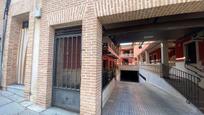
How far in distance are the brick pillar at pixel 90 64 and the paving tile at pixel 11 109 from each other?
2122mm

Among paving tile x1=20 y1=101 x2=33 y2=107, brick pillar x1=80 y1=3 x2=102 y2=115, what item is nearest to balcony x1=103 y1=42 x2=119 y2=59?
brick pillar x1=80 y1=3 x2=102 y2=115

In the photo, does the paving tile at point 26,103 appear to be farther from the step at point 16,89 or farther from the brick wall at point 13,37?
the brick wall at point 13,37

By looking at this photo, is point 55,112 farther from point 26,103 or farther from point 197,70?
point 197,70

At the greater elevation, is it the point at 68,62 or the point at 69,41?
the point at 69,41

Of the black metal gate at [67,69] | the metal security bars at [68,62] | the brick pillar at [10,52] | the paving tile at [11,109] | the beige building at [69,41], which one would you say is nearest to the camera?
the beige building at [69,41]

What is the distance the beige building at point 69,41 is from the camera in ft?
11.4

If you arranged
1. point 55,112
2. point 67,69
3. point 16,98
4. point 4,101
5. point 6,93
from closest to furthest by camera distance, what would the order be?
1. point 55,112
2. point 67,69
3. point 4,101
4. point 16,98
5. point 6,93

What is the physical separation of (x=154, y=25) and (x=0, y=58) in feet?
24.0

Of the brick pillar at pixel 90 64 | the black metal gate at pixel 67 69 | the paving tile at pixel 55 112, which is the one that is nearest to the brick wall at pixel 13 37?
the black metal gate at pixel 67 69

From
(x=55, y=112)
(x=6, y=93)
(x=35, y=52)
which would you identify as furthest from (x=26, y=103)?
(x=35, y=52)

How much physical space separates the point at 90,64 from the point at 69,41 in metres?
1.50

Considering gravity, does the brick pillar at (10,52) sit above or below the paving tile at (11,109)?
above

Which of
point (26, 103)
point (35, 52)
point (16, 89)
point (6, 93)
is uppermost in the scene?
point (35, 52)

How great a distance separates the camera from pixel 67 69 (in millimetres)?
4715
